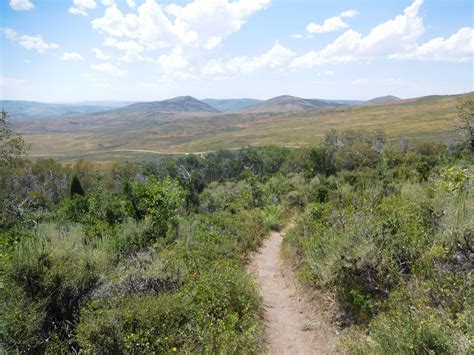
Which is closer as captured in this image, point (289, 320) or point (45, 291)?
point (45, 291)

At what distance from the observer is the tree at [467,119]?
31.5 meters

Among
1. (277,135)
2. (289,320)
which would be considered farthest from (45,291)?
(277,135)

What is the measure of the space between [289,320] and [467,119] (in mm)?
31987

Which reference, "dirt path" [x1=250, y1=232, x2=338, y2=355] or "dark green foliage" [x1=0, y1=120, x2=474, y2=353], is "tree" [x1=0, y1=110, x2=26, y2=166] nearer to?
"dark green foliage" [x1=0, y1=120, x2=474, y2=353]

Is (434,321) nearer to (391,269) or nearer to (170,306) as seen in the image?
(391,269)

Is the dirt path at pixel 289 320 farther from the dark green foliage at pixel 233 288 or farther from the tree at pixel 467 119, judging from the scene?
the tree at pixel 467 119

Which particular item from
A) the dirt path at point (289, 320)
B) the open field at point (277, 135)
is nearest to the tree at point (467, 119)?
the dirt path at point (289, 320)

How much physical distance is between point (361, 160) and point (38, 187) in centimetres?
4810

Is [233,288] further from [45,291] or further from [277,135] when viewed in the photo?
[277,135]

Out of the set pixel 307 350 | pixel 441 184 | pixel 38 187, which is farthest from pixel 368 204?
pixel 38 187

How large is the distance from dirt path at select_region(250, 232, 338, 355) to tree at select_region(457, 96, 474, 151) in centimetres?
2876

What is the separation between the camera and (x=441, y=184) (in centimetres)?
752

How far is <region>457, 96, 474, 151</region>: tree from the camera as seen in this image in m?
31.5

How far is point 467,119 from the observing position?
31812 millimetres
